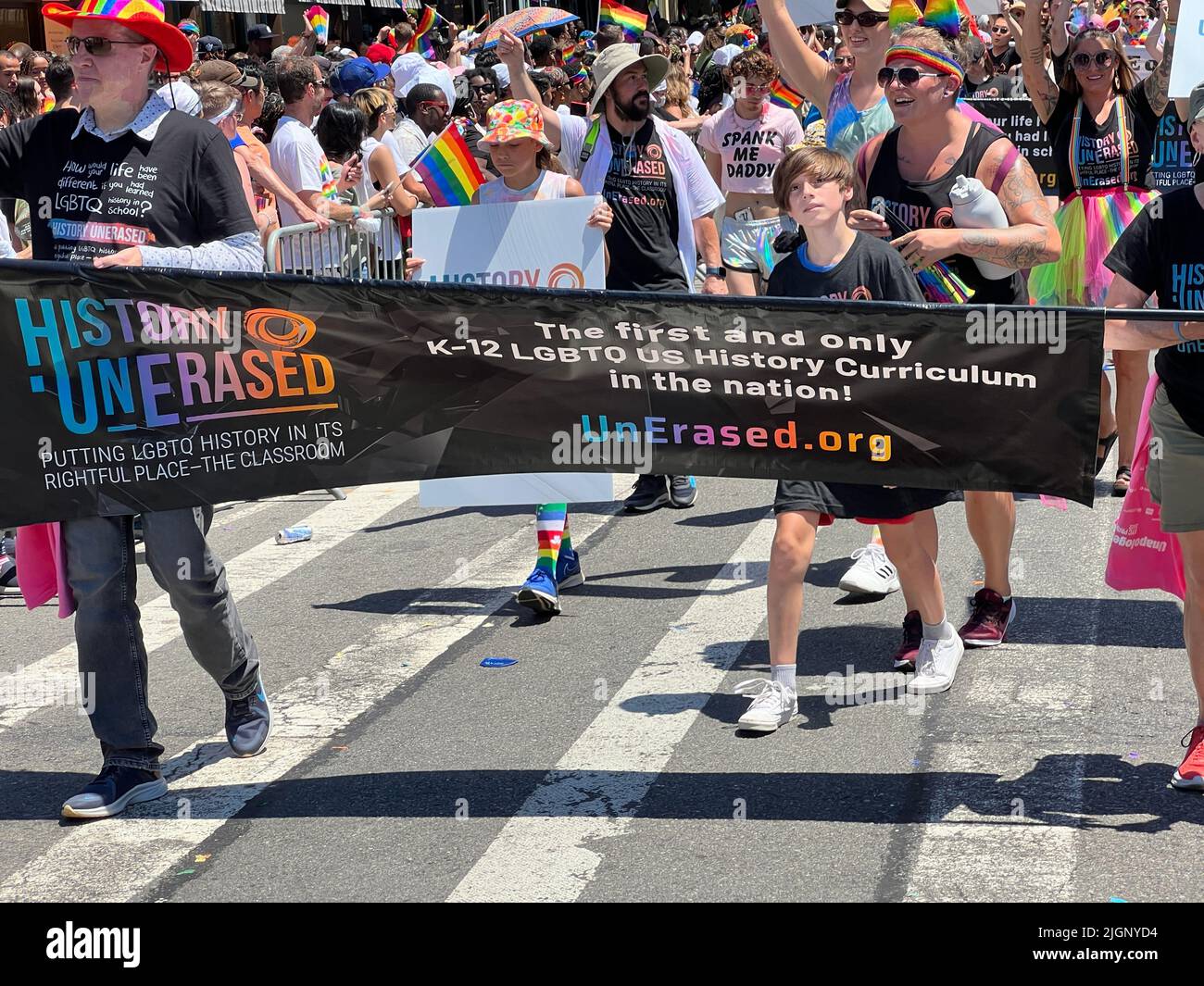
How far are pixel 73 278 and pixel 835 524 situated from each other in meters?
4.68

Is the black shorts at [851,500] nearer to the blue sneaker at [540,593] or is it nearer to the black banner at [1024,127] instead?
the blue sneaker at [540,593]

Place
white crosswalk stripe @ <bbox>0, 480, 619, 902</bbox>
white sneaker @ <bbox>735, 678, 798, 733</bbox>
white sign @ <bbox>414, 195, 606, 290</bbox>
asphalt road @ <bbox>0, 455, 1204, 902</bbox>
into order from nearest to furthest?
asphalt road @ <bbox>0, 455, 1204, 902</bbox>
white crosswalk stripe @ <bbox>0, 480, 619, 902</bbox>
white sneaker @ <bbox>735, 678, 798, 733</bbox>
white sign @ <bbox>414, 195, 606, 290</bbox>

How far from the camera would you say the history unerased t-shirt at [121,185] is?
5098 mm

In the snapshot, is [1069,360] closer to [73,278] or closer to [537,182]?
[73,278]

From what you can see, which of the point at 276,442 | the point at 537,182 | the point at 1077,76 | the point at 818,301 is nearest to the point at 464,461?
the point at 276,442

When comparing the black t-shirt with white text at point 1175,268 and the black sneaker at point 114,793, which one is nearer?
the black t-shirt with white text at point 1175,268

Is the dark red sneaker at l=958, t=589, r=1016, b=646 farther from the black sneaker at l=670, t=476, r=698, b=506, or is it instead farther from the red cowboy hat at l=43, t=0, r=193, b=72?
the red cowboy hat at l=43, t=0, r=193, b=72

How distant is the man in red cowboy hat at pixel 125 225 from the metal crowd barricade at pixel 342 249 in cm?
474

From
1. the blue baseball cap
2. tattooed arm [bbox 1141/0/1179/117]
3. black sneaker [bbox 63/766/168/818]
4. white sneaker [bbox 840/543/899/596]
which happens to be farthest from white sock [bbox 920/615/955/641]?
the blue baseball cap

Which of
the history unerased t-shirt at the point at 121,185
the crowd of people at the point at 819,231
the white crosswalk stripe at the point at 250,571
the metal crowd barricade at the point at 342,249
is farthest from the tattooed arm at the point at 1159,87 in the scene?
the history unerased t-shirt at the point at 121,185

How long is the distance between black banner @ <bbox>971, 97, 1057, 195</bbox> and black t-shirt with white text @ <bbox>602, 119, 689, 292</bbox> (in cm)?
406

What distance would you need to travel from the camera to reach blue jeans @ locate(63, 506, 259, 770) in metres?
5.03

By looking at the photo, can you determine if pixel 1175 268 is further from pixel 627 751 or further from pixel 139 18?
pixel 139 18

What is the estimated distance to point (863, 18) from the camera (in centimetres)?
748
